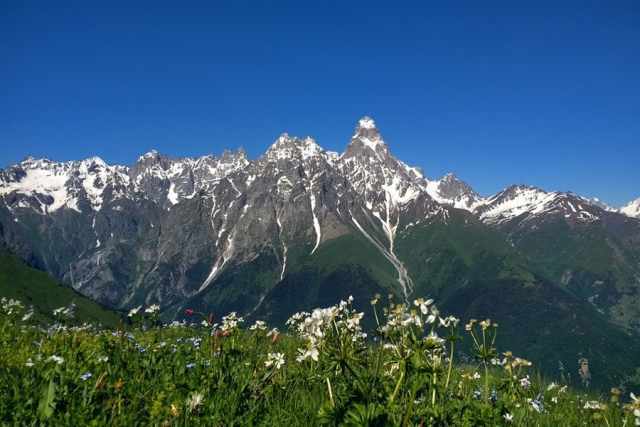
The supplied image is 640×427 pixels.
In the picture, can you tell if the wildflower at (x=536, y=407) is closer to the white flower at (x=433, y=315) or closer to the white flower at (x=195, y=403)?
the white flower at (x=433, y=315)

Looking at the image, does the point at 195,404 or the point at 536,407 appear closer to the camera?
the point at 195,404

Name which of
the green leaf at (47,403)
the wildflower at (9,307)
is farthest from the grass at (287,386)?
the wildflower at (9,307)

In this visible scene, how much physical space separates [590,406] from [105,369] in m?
8.57

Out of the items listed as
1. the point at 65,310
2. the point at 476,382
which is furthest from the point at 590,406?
the point at 65,310

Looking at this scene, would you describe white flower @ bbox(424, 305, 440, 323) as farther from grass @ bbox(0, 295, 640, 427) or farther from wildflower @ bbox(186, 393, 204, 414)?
wildflower @ bbox(186, 393, 204, 414)

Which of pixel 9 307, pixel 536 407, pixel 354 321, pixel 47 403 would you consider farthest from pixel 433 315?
pixel 9 307

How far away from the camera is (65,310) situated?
10.6 meters

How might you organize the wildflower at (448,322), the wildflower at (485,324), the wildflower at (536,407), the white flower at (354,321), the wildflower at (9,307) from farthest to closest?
the wildflower at (9,307) < the wildflower at (536,407) < the wildflower at (485,324) < the white flower at (354,321) < the wildflower at (448,322)

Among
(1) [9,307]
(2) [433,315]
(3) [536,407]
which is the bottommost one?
(3) [536,407]

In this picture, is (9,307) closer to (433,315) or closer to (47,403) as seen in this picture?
(47,403)

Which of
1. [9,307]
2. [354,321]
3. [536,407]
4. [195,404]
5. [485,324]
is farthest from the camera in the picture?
[9,307]

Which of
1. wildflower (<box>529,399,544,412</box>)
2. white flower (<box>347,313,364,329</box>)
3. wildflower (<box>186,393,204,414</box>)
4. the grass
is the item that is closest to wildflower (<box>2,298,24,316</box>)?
the grass

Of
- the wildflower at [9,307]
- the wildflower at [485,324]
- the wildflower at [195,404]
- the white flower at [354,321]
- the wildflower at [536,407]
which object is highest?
the wildflower at [485,324]

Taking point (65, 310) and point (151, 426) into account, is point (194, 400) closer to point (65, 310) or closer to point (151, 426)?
point (151, 426)
